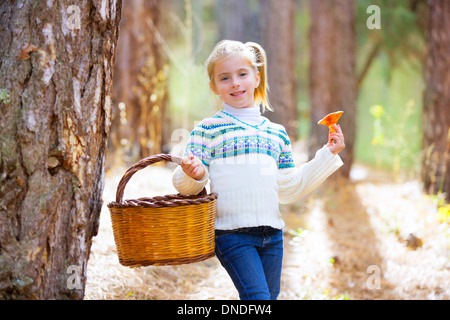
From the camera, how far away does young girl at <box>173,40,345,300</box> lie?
211 cm

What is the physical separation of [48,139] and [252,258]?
0.96 meters

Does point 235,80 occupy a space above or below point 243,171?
above

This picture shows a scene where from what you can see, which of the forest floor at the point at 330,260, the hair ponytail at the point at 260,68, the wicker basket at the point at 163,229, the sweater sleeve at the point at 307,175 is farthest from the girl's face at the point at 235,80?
the forest floor at the point at 330,260

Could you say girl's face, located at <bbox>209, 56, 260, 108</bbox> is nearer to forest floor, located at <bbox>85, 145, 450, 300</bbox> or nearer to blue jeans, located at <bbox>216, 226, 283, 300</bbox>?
blue jeans, located at <bbox>216, 226, 283, 300</bbox>

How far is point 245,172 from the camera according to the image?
2.16 meters

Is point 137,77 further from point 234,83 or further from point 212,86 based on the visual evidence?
point 234,83

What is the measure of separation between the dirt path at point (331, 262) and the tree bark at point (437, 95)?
351 millimetres

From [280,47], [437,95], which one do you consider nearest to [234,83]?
[437,95]

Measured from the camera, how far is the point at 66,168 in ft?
6.69

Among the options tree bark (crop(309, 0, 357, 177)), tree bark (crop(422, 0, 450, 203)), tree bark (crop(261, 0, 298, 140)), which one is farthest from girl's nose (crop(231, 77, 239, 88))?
tree bark (crop(309, 0, 357, 177))

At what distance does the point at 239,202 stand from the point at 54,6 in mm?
1091

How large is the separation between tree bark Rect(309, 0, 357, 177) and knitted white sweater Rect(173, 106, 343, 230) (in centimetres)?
558

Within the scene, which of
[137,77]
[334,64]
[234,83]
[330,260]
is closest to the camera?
[234,83]

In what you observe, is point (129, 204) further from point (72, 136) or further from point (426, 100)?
point (426, 100)
